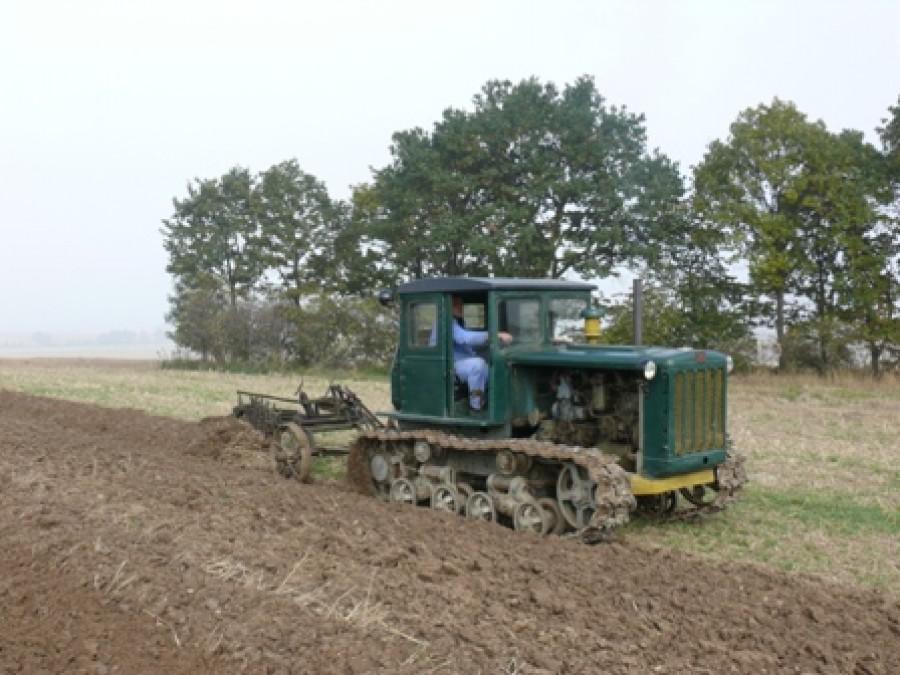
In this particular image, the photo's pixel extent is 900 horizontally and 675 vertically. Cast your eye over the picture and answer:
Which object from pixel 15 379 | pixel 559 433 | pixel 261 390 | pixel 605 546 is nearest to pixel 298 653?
pixel 605 546

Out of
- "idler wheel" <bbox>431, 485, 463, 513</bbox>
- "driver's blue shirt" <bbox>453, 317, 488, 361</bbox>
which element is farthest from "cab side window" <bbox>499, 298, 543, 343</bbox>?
"idler wheel" <bbox>431, 485, 463, 513</bbox>

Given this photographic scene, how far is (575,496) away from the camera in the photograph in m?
8.77

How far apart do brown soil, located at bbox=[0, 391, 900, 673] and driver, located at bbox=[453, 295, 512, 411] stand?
1.32 metres

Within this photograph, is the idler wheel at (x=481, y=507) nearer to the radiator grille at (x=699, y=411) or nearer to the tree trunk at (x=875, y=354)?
the radiator grille at (x=699, y=411)

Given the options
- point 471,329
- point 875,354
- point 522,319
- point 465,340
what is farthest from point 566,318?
point 875,354

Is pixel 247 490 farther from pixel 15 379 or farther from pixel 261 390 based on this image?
pixel 15 379

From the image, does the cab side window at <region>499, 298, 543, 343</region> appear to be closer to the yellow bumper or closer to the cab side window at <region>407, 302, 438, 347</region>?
the cab side window at <region>407, 302, 438, 347</region>

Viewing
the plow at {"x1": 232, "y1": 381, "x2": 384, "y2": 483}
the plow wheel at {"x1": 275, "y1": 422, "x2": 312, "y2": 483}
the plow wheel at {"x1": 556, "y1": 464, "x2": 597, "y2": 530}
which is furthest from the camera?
the plow at {"x1": 232, "y1": 381, "x2": 384, "y2": 483}

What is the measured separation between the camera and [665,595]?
687 cm

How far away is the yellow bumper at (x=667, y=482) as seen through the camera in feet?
29.2

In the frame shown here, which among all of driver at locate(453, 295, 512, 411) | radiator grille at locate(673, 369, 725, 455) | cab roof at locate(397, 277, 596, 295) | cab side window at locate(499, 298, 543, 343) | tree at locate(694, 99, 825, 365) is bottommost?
radiator grille at locate(673, 369, 725, 455)

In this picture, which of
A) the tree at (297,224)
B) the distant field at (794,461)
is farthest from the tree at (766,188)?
the tree at (297,224)

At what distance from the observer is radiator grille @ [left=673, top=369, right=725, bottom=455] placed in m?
9.07

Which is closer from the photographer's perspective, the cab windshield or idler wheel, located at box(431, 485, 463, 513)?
idler wheel, located at box(431, 485, 463, 513)
